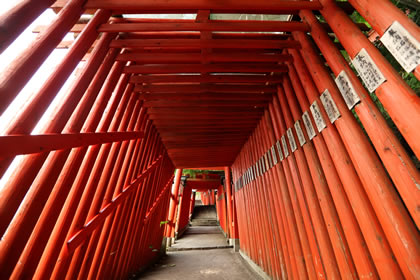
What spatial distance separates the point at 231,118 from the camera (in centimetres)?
489

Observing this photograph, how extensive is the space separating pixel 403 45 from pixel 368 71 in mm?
292

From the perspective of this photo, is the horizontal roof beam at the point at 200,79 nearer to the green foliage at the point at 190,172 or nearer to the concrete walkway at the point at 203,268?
the concrete walkway at the point at 203,268

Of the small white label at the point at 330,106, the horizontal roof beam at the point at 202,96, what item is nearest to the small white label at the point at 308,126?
the small white label at the point at 330,106

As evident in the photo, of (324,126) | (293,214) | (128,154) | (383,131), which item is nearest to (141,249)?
(128,154)

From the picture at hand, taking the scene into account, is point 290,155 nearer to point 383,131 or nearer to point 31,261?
point 383,131

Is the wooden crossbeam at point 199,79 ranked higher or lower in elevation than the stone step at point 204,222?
higher

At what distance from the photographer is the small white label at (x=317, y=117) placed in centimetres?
233

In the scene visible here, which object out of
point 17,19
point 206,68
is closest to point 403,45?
point 206,68

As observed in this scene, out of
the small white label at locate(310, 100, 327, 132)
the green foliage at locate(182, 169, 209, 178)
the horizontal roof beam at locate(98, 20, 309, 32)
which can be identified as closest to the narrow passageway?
the small white label at locate(310, 100, 327, 132)

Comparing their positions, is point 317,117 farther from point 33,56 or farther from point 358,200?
point 33,56

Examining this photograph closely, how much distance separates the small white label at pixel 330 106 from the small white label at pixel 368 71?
0.41 meters

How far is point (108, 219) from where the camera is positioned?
10.9 feet

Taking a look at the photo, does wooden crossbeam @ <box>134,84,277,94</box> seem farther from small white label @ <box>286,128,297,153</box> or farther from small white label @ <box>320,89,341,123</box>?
small white label @ <box>320,89,341,123</box>

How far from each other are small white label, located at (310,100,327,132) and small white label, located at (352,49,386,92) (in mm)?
670
